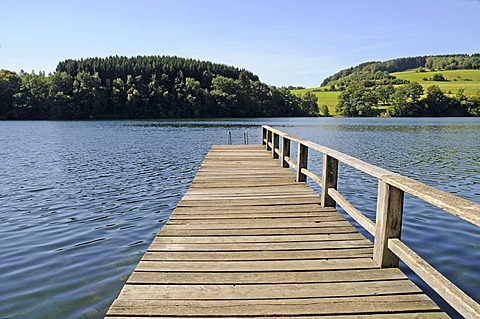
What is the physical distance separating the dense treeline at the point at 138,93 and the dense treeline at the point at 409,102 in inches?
378

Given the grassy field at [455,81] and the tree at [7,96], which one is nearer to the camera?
the tree at [7,96]

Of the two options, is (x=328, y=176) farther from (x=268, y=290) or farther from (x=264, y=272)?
(x=268, y=290)

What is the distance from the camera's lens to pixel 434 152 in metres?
19.5

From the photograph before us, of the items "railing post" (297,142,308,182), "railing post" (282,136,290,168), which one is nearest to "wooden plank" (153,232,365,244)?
"railing post" (297,142,308,182)

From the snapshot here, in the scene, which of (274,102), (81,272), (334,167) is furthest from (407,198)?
(274,102)

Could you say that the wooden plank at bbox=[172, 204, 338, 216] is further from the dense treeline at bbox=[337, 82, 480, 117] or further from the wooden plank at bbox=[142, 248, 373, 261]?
the dense treeline at bbox=[337, 82, 480, 117]

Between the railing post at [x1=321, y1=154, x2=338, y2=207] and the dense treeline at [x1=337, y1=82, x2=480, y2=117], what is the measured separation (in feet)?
286

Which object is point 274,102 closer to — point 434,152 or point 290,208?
point 434,152

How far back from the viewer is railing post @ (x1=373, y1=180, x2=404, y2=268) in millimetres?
3123

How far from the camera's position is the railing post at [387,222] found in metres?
3.12

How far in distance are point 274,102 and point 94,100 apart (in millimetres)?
40768

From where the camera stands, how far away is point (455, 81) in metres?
99.4

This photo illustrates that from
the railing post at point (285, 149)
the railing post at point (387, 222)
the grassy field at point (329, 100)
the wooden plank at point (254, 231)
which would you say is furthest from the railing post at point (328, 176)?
the grassy field at point (329, 100)

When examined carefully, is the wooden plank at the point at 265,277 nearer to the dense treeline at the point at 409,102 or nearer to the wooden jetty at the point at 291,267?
the wooden jetty at the point at 291,267
